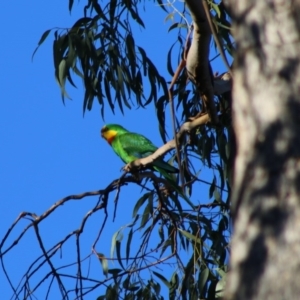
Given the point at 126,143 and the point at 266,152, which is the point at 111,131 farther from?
the point at 266,152

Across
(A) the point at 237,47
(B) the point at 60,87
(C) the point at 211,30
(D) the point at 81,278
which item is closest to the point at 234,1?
(A) the point at 237,47

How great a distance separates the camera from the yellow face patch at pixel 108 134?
703 cm

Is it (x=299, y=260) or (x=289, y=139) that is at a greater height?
(x=289, y=139)

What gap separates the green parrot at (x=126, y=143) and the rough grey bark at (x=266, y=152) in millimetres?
4246

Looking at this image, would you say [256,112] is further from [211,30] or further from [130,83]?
[130,83]

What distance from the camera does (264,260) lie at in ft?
6.25

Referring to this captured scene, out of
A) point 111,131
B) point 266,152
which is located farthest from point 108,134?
point 266,152

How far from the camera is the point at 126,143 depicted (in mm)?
6629

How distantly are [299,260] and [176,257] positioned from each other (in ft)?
8.39

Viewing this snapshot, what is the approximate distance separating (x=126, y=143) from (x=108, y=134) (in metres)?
0.48

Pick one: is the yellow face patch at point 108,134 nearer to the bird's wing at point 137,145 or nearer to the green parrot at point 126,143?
the green parrot at point 126,143

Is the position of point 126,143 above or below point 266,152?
above

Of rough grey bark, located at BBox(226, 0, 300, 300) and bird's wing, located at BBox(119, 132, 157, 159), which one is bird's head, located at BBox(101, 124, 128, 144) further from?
rough grey bark, located at BBox(226, 0, 300, 300)

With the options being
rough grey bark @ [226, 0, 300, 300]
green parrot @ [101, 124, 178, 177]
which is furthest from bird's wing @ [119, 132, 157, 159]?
rough grey bark @ [226, 0, 300, 300]
